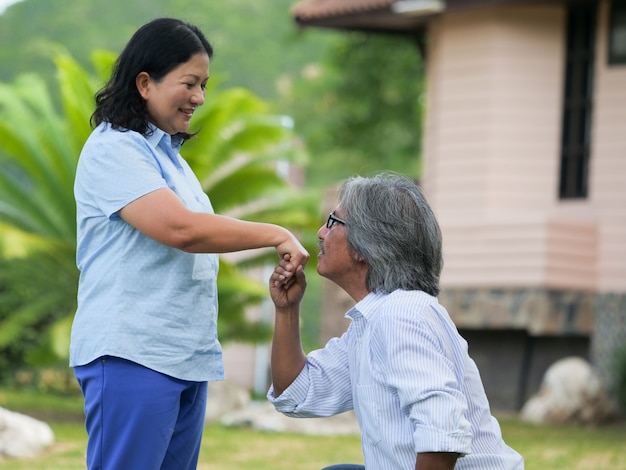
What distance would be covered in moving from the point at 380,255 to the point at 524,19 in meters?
12.3

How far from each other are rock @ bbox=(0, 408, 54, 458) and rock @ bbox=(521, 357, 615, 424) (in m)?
6.07

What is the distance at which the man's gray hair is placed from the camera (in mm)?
3568

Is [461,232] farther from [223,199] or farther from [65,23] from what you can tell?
[65,23]

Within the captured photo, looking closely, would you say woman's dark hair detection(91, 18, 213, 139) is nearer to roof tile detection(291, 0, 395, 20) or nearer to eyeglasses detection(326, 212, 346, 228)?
eyeglasses detection(326, 212, 346, 228)

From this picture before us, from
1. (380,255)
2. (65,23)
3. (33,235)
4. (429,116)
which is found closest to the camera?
(380,255)

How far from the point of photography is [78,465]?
911 centimetres

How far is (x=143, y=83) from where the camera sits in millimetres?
3775

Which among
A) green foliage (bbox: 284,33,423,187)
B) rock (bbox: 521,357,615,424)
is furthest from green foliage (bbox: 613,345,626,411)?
green foliage (bbox: 284,33,423,187)

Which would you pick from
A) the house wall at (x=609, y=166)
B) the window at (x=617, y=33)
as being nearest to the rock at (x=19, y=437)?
the house wall at (x=609, y=166)

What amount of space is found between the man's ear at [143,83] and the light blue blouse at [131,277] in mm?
126

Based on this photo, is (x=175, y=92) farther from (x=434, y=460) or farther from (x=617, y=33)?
(x=617, y=33)

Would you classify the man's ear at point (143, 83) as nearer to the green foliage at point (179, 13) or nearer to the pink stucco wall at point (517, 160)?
the pink stucco wall at point (517, 160)

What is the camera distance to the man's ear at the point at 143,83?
12.3 feet

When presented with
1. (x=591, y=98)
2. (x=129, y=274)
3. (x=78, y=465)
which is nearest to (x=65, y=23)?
(x=591, y=98)
